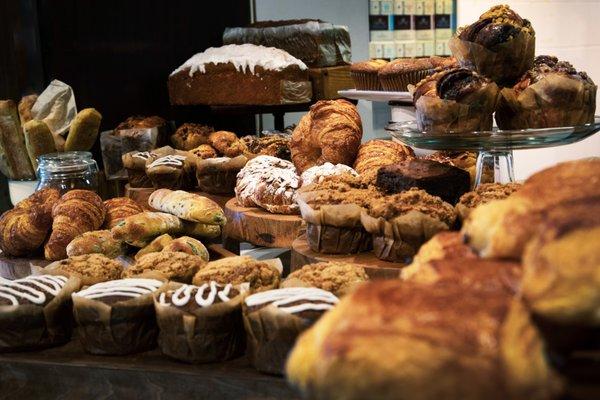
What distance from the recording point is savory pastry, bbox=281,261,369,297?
144 centimetres

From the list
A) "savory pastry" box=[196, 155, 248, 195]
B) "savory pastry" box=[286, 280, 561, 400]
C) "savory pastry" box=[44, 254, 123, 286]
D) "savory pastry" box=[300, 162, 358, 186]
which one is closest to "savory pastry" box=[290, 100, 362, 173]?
"savory pastry" box=[300, 162, 358, 186]

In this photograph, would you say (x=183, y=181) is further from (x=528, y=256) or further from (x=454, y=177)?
(x=528, y=256)

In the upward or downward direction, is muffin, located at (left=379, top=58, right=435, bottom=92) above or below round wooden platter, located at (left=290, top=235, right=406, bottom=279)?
above

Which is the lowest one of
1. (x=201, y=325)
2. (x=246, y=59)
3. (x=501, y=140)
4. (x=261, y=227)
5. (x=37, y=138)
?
(x=261, y=227)

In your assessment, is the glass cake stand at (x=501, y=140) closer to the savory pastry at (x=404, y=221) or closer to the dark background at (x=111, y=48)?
the savory pastry at (x=404, y=221)

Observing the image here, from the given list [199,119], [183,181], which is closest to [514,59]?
[183,181]

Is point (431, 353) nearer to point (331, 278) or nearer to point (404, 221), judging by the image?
point (331, 278)

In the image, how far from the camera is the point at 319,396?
0.62 metres

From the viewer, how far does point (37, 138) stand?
3020 mm

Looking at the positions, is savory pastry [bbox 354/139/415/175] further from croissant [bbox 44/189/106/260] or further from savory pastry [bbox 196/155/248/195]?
croissant [bbox 44/189/106/260]

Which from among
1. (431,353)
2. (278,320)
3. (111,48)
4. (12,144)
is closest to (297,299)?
(278,320)

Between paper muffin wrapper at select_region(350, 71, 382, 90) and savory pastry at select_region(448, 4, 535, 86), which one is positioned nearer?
savory pastry at select_region(448, 4, 535, 86)

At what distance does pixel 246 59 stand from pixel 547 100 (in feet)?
8.34

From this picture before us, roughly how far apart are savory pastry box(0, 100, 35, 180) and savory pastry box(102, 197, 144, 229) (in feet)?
2.66
